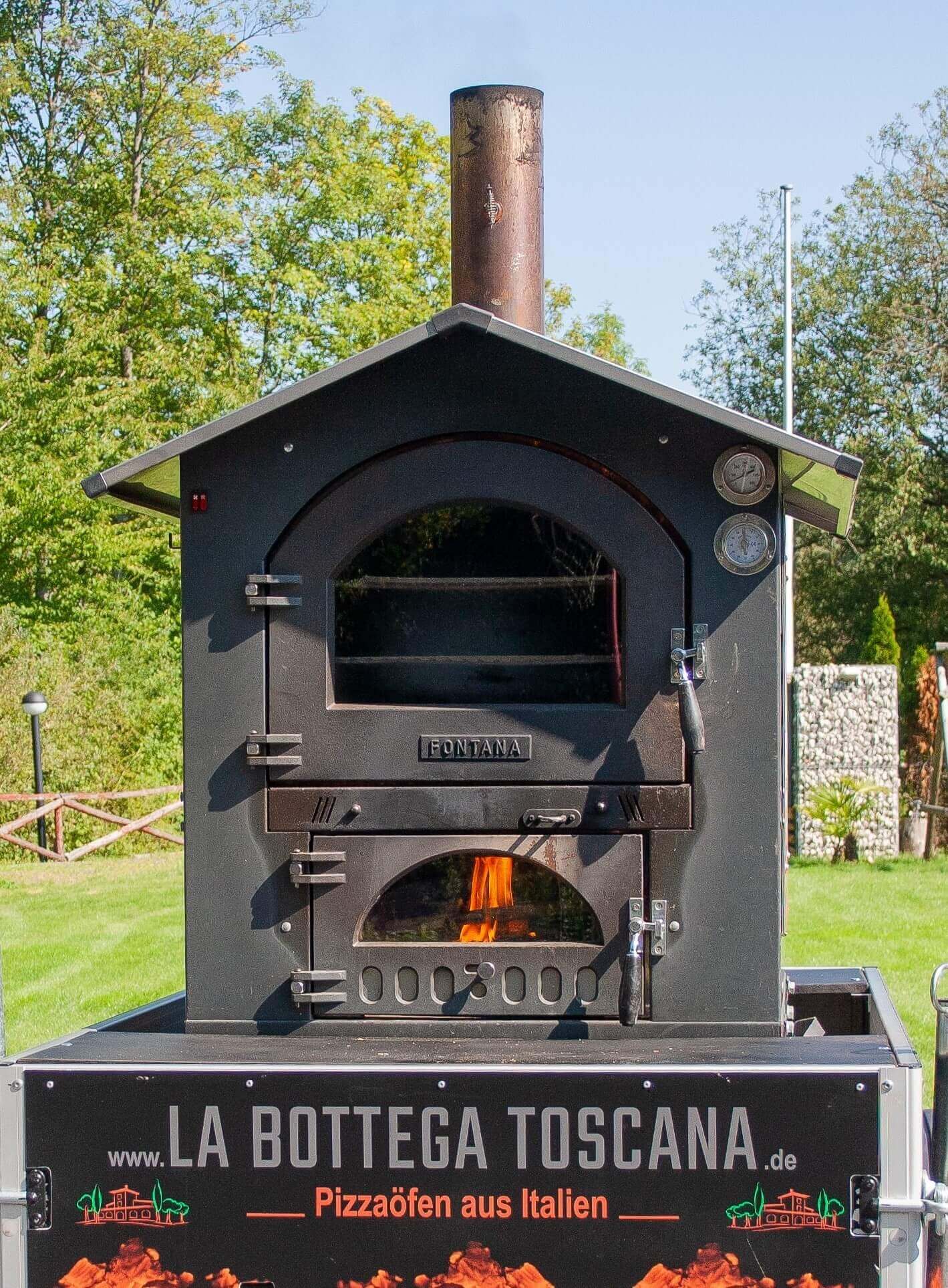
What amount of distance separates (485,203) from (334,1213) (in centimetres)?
248

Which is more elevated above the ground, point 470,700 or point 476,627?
point 476,627

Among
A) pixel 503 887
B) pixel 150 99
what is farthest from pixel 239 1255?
pixel 150 99

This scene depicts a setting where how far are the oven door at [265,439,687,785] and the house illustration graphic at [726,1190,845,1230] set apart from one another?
2.97 feet

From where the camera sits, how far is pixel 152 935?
437 inches

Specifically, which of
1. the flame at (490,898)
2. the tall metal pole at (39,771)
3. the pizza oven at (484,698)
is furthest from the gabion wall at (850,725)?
the flame at (490,898)

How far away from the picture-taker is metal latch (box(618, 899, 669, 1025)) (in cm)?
325

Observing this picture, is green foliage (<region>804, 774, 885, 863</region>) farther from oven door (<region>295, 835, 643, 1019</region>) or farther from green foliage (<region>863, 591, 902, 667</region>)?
oven door (<region>295, 835, 643, 1019</region>)

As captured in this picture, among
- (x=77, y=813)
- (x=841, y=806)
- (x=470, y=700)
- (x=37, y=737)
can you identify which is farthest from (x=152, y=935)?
(x=77, y=813)

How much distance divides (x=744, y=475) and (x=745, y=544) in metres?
0.16

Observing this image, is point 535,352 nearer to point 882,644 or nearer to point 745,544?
point 745,544

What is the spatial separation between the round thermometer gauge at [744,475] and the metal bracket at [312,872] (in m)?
1.19

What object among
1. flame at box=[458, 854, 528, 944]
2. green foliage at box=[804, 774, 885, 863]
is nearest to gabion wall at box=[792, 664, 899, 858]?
green foliage at box=[804, 774, 885, 863]

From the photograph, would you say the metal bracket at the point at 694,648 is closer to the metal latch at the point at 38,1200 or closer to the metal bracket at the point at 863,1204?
the metal bracket at the point at 863,1204

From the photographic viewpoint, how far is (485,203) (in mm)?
3908
